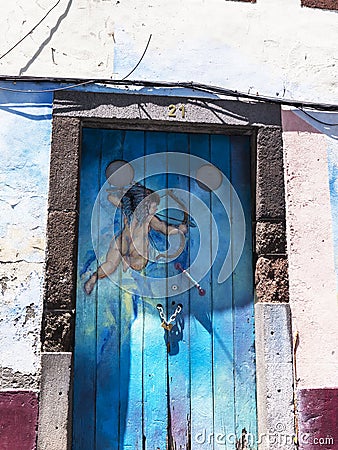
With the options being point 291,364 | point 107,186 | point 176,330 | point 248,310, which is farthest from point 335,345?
point 107,186

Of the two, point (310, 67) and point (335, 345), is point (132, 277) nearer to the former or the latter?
point (335, 345)

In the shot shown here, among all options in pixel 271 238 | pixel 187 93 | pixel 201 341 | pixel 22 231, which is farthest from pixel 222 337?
pixel 187 93

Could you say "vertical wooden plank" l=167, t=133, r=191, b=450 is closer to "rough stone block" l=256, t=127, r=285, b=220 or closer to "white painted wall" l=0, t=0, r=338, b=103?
"rough stone block" l=256, t=127, r=285, b=220

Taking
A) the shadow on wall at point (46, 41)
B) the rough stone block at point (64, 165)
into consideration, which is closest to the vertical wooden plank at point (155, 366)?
the rough stone block at point (64, 165)

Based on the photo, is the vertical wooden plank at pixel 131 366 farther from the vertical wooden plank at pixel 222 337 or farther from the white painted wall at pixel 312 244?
the white painted wall at pixel 312 244

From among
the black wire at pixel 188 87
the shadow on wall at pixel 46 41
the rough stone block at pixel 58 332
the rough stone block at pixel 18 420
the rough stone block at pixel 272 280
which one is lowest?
the rough stone block at pixel 18 420

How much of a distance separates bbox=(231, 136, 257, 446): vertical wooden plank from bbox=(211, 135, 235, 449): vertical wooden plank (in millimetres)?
39

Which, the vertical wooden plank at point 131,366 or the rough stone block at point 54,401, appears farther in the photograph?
the vertical wooden plank at point 131,366

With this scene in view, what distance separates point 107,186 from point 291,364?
1618mm

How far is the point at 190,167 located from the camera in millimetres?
3990

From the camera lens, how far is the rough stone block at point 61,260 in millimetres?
3529

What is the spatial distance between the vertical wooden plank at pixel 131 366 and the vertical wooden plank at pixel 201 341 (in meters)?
0.33

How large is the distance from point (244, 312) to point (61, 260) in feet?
3.99

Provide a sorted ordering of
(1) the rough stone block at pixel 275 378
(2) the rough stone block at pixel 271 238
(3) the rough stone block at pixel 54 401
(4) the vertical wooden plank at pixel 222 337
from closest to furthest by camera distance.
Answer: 1. (3) the rough stone block at pixel 54 401
2. (1) the rough stone block at pixel 275 378
3. (4) the vertical wooden plank at pixel 222 337
4. (2) the rough stone block at pixel 271 238
